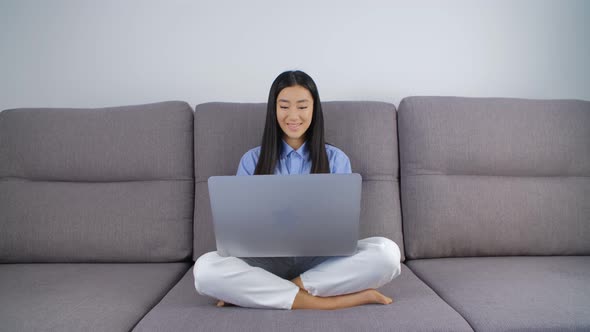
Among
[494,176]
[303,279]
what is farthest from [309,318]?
[494,176]

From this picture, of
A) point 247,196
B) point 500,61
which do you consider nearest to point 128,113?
point 247,196

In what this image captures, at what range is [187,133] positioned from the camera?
5.04ft

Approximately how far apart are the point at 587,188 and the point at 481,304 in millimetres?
852

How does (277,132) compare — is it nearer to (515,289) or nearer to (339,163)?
(339,163)

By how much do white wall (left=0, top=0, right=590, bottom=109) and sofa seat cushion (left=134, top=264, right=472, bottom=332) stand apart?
3.53 feet

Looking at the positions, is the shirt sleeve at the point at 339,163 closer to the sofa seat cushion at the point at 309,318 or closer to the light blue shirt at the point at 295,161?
the light blue shirt at the point at 295,161

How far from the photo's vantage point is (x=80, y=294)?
1062 mm

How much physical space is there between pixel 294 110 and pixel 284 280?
609 mm

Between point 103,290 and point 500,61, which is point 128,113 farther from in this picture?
point 500,61

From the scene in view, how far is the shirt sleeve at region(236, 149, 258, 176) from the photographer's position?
54.4 inches

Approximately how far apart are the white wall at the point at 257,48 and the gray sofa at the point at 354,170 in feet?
1.00

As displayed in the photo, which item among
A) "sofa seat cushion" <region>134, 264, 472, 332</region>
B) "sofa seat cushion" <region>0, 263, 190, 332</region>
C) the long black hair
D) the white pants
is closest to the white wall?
the long black hair

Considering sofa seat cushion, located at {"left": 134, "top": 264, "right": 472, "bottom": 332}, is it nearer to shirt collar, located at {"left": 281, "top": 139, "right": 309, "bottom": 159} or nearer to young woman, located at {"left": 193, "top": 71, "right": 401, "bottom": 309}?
young woman, located at {"left": 193, "top": 71, "right": 401, "bottom": 309}

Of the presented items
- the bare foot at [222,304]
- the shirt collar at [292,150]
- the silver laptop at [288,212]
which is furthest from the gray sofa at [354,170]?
the silver laptop at [288,212]
